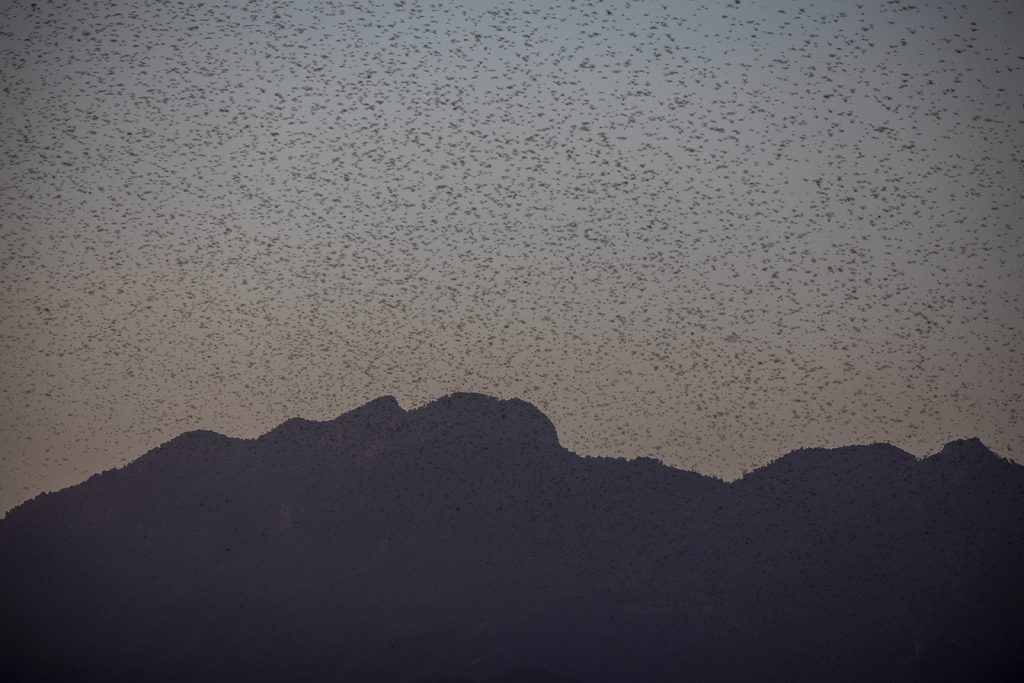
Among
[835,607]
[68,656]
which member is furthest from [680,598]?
[68,656]

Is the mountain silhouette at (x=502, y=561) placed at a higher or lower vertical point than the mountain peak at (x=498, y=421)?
lower

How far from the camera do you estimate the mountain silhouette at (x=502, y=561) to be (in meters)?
65.6

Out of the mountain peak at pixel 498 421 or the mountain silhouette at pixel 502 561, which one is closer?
the mountain silhouette at pixel 502 561

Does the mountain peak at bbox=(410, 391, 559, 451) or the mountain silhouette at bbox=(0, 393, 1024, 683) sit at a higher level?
the mountain peak at bbox=(410, 391, 559, 451)

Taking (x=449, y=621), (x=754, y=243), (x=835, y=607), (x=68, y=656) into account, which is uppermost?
(x=754, y=243)

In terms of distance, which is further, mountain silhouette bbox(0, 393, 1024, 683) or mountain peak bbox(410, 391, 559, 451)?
mountain peak bbox(410, 391, 559, 451)

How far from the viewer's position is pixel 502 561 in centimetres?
8312

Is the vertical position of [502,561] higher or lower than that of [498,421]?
lower

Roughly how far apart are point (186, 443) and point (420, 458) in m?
29.1

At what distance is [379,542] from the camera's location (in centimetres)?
7325

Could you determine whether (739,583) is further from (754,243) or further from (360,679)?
(754,243)

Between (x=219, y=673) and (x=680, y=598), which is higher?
(x=680, y=598)

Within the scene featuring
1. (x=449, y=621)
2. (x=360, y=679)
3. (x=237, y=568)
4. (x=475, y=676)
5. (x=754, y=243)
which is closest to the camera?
(x=754, y=243)

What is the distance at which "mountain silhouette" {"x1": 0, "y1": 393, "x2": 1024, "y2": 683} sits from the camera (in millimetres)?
65625
